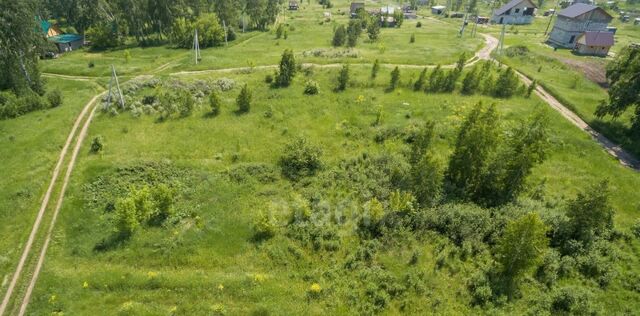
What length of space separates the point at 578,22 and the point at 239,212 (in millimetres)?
96481

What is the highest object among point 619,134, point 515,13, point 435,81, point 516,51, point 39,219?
point 515,13

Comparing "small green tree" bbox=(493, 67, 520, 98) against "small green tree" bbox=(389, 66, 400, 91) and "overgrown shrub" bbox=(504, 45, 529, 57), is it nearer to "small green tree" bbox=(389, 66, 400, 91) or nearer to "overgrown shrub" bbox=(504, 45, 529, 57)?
"small green tree" bbox=(389, 66, 400, 91)

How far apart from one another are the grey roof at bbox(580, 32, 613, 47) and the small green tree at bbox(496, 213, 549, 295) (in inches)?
3040

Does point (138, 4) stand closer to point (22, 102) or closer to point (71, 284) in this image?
point (22, 102)

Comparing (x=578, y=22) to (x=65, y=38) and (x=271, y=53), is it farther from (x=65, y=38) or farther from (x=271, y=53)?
(x=65, y=38)

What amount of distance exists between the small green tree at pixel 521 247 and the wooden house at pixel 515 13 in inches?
4447

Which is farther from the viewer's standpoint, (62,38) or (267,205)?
(62,38)

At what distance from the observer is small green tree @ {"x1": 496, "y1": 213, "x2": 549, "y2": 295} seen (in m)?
23.2

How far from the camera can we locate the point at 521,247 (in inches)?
918

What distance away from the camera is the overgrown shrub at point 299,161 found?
3553cm

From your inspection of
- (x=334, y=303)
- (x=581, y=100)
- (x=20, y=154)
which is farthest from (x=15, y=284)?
(x=581, y=100)

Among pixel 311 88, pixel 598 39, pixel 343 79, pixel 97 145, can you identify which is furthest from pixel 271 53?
pixel 598 39

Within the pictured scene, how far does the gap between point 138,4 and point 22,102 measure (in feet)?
138

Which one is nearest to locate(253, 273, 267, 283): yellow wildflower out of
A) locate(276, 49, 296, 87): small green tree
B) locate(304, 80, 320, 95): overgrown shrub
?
locate(304, 80, 320, 95): overgrown shrub
